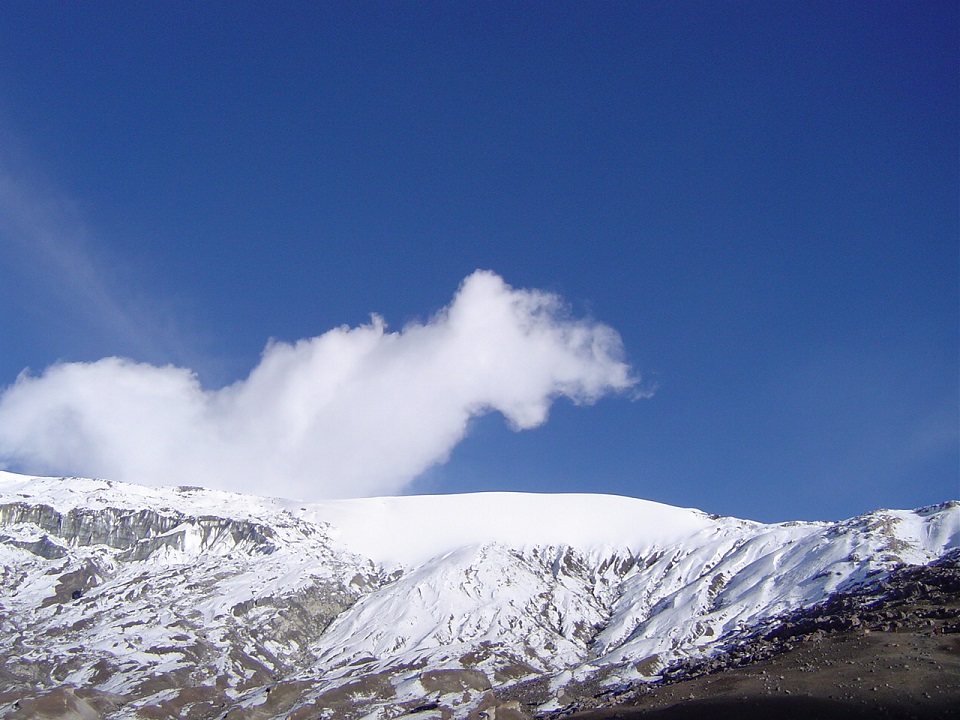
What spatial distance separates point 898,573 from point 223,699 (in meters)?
162

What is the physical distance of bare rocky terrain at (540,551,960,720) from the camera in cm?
6159

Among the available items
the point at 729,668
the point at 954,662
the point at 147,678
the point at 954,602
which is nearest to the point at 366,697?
the point at 147,678

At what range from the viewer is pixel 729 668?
90.5 metres

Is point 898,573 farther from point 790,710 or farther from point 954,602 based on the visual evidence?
point 790,710

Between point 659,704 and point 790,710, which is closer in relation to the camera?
point 790,710

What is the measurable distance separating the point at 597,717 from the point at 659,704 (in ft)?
23.4

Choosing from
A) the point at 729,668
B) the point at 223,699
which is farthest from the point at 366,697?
the point at 729,668

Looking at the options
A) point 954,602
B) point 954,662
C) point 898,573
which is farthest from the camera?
point 898,573

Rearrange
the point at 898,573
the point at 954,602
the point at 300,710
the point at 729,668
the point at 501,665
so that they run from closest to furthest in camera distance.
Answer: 1. the point at 729,668
2. the point at 954,602
3. the point at 300,710
4. the point at 898,573
5. the point at 501,665

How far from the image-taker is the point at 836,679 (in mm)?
68750

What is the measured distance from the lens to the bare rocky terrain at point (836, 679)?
61.6m

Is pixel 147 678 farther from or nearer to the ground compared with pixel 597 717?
farther from the ground

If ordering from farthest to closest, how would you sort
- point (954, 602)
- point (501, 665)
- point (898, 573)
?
point (501, 665)
point (898, 573)
point (954, 602)

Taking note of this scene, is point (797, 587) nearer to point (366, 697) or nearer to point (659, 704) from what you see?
point (366, 697)
